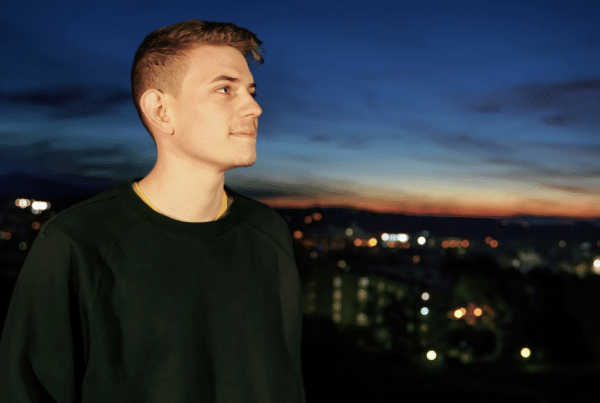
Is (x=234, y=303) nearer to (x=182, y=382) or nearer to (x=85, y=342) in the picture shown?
(x=182, y=382)

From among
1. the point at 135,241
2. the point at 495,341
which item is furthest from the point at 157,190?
the point at 495,341

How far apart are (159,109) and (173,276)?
0.80 metres

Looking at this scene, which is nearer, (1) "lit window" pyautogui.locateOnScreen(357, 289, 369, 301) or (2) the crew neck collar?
(2) the crew neck collar

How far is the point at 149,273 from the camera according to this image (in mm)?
1957

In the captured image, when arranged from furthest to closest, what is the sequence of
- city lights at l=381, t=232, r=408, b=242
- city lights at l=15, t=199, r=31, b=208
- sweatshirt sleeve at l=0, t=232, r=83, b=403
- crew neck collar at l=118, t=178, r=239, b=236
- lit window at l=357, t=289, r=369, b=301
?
city lights at l=381, t=232, r=408, b=242 < city lights at l=15, t=199, r=31, b=208 < lit window at l=357, t=289, r=369, b=301 < crew neck collar at l=118, t=178, r=239, b=236 < sweatshirt sleeve at l=0, t=232, r=83, b=403

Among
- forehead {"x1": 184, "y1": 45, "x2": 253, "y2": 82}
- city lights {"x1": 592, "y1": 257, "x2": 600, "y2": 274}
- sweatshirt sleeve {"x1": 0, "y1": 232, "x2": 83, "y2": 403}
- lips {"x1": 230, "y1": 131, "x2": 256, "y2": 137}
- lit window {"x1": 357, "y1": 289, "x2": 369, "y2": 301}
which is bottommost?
lit window {"x1": 357, "y1": 289, "x2": 369, "y2": 301}

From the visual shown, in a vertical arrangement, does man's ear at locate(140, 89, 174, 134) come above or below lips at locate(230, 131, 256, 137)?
above

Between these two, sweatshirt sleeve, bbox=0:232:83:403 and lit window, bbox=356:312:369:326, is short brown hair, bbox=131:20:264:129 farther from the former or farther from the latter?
lit window, bbox=356:312:369:326

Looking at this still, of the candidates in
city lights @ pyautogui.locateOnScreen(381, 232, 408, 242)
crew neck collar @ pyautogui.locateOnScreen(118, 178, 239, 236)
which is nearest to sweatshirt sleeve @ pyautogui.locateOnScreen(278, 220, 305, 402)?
crew neck collar @ pyautogui.locateOnScreen(118, 178, 239, 236)

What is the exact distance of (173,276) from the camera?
2004mm

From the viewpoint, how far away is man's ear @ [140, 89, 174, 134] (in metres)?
2.12

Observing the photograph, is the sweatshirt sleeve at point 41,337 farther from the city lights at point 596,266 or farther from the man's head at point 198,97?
the city lights at point 596,266

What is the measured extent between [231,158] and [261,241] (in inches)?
20.7

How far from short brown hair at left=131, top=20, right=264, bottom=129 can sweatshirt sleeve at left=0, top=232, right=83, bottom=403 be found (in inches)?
33.8
